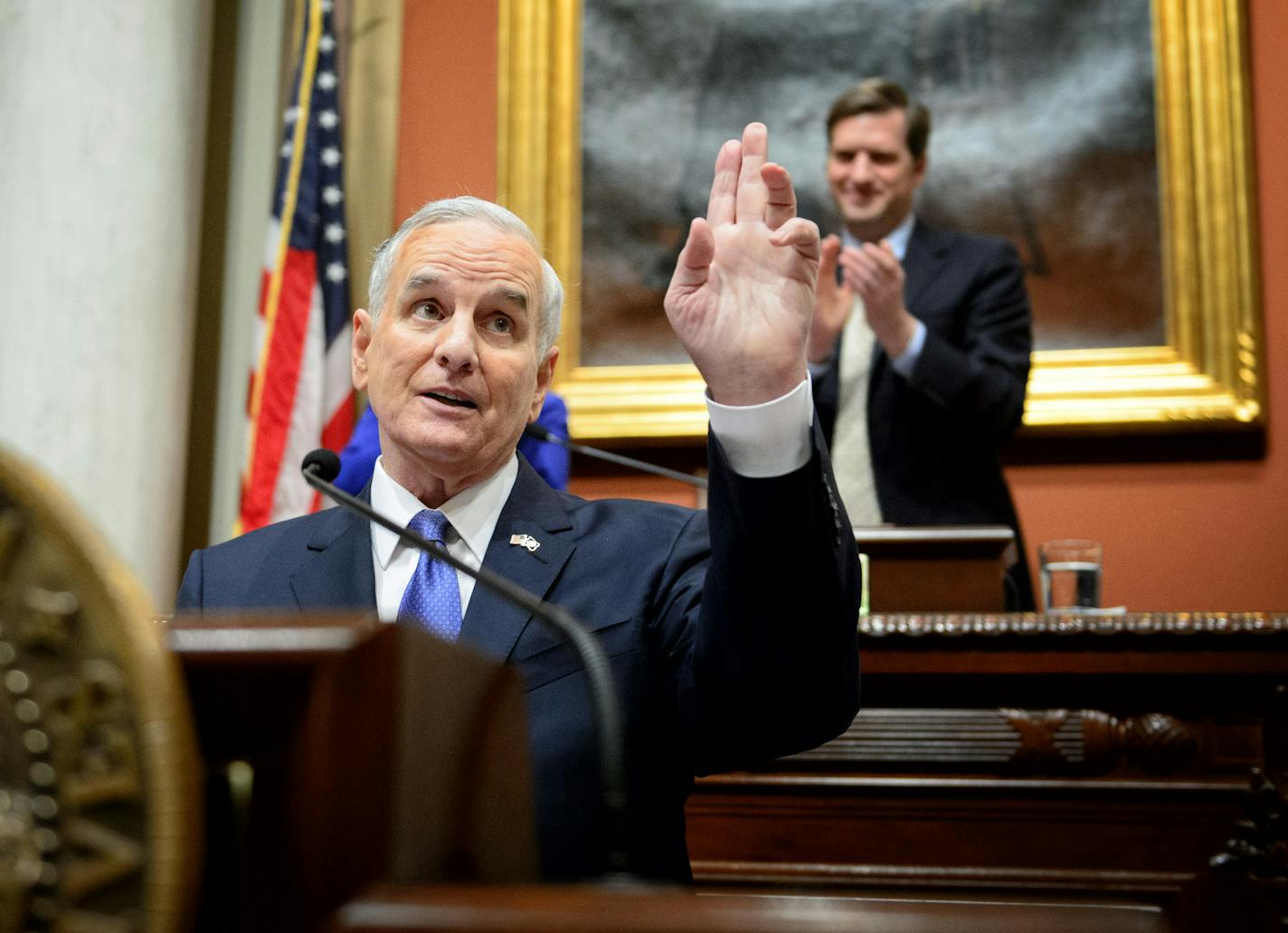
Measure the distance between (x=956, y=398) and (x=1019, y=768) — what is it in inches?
54.7

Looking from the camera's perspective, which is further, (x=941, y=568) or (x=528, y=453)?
(x=528, y=453)

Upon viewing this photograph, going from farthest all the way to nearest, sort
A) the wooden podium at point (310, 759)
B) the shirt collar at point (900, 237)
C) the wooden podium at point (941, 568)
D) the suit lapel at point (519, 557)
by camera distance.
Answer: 1. the shirt collar at point (900, 237)
2. the wooden podium at point (941, 568)
3. the suit lapel at point (519, 557)
4. the wooden podium at point (310, 759)

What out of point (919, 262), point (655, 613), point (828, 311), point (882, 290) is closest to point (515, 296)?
point (655, 613)

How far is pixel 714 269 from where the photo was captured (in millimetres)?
1534

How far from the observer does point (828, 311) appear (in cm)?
390

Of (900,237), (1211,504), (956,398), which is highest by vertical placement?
(900,237)

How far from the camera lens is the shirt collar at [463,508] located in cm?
199

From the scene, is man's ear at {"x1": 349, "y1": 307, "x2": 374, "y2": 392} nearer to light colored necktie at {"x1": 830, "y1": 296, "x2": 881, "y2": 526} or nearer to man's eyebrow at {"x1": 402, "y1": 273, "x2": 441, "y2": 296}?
man's eyebrow at {"x1": 402, "y1": 273, "x2": 441, "y2": 296}

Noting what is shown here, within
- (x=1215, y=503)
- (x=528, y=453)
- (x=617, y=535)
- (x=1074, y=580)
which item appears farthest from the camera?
(x=1215, y=503)

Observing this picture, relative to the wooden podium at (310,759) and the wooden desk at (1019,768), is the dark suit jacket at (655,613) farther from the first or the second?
the wooden desk at (1019,768)

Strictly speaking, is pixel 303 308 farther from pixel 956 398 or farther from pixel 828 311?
pixel 956 398

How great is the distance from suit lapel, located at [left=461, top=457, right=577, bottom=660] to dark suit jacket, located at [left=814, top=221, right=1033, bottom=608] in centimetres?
187

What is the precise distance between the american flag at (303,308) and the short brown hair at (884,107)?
70.9 inches

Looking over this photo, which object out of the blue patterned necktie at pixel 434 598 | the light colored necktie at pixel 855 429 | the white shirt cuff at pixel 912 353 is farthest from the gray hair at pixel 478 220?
the light colored necktie at pixel 855 429
